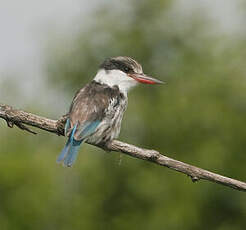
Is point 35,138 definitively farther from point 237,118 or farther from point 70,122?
point 70,122

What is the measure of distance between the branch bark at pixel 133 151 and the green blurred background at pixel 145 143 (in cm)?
1241

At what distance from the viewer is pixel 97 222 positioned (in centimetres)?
2081

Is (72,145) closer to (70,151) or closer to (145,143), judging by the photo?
(70,151)

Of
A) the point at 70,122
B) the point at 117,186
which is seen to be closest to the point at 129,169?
the point at 117,186

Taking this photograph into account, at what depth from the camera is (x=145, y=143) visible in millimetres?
20188

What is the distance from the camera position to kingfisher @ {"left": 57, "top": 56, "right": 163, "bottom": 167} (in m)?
5.91

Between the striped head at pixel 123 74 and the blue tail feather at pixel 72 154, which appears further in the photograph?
the striped head at pixel 123 74

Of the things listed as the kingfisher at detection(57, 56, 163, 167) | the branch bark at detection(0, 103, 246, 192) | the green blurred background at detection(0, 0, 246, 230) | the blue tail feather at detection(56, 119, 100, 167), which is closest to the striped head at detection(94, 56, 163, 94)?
the kingfisher at detection(57, 56, 163, 167)

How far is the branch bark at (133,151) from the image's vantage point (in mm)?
5000

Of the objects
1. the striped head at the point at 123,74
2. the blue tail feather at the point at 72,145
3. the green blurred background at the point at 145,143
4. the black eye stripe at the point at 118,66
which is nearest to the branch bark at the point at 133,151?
the blue tail feather at the point at 72,145

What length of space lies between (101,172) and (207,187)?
2.62 meters

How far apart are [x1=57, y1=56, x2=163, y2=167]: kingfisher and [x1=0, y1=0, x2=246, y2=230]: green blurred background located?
11464 millimetres

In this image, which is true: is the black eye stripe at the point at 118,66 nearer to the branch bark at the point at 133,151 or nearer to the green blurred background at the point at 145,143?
the branch bark at the point at 133,151

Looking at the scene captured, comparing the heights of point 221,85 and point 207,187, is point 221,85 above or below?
above
